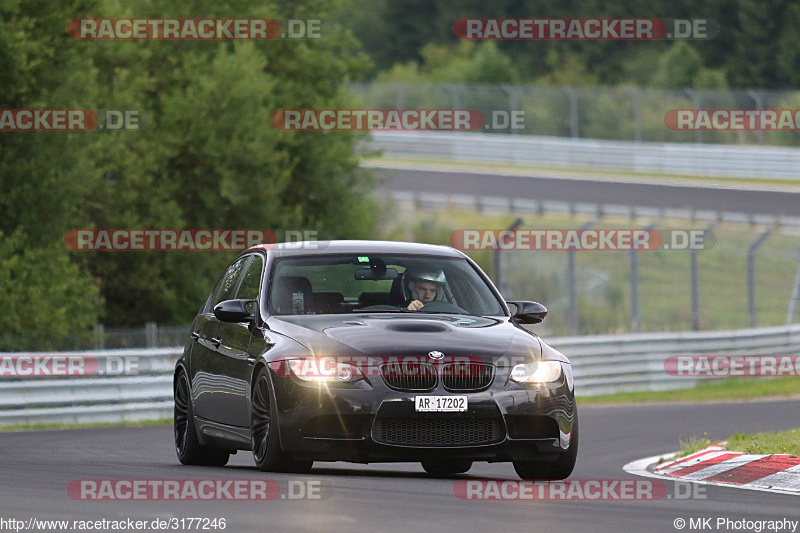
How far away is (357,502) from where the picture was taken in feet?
29.6

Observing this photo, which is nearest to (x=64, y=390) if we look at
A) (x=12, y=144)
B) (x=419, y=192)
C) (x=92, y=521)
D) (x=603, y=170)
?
(x=12, y=144)

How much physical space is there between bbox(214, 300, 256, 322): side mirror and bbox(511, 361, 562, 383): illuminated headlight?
1.97 metres

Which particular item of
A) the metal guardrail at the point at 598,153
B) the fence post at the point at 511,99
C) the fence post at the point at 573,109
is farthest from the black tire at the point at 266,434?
the fence post at the point at 573,109

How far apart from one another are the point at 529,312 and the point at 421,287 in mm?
744

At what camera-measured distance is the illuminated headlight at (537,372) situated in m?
10.4

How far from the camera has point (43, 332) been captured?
25000 millimetres

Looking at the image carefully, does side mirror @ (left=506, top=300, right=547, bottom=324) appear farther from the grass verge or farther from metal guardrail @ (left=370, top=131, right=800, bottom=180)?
metal guardrail @ (left=370, top=131, right=800, bottom=180)

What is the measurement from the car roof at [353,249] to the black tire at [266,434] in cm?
127

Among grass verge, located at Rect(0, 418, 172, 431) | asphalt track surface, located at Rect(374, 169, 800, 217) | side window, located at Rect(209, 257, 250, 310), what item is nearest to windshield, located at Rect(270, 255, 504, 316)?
side window, located at Rect(209, 257, 250, 310)

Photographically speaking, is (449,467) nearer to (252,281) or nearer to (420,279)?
(420,279)

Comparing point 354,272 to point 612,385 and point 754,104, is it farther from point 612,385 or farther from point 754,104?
point 754,104

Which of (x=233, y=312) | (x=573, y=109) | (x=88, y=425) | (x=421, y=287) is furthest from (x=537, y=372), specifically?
(x=573, y=109)

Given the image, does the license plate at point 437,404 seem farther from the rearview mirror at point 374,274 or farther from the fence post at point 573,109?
the fence post at point 573,109

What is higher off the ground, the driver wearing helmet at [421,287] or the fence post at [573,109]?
the fence post at [573,109]
